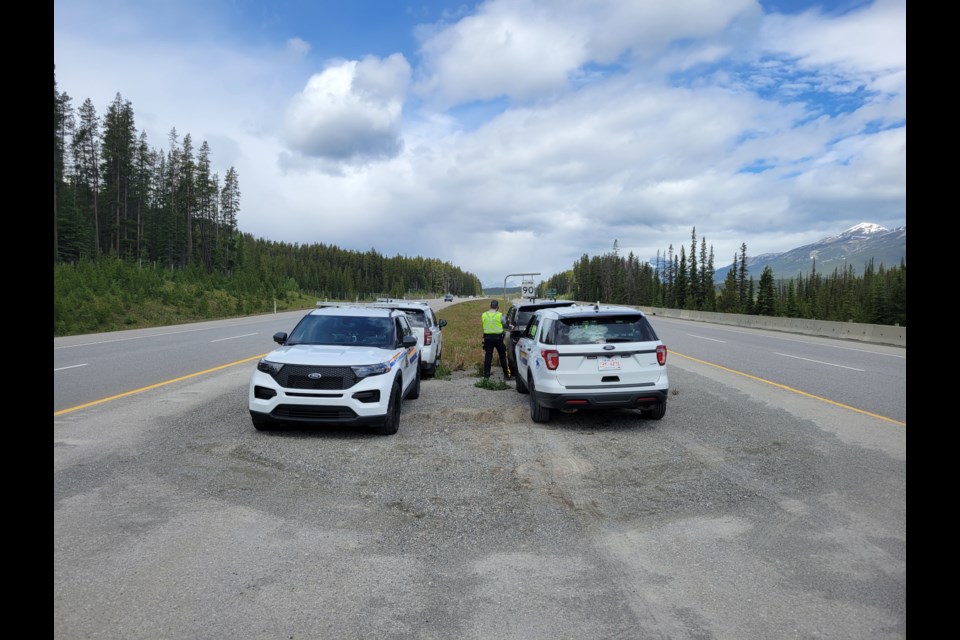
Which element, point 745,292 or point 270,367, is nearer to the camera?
point 270,367

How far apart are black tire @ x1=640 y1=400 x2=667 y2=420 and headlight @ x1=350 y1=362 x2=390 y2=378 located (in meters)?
4.03

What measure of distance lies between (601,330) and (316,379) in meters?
4.17

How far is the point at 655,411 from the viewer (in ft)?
28.1

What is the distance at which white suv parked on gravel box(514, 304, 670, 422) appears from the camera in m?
8.05

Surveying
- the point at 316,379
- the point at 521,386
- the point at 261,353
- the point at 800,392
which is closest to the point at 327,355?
the point at 316,379

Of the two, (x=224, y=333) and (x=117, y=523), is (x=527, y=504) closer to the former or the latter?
(x=117, y=523)

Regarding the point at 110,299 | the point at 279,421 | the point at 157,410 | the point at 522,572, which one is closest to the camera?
the point at 522,572

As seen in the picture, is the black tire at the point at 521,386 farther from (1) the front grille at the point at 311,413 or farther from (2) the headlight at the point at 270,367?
(2) the headlight at the point at 270,367

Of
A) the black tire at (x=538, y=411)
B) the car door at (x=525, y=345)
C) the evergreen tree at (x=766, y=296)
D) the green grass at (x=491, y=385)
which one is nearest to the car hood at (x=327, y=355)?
the black tire at (x=538, y=411)

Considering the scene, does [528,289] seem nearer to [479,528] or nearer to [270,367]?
[270,367]

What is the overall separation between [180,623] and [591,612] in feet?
7.61

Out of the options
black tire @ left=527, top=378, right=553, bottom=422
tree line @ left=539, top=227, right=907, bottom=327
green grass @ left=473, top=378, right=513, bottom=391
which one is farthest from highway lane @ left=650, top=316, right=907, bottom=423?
tree line @ left=539, top=227, right=907, bottom=327
